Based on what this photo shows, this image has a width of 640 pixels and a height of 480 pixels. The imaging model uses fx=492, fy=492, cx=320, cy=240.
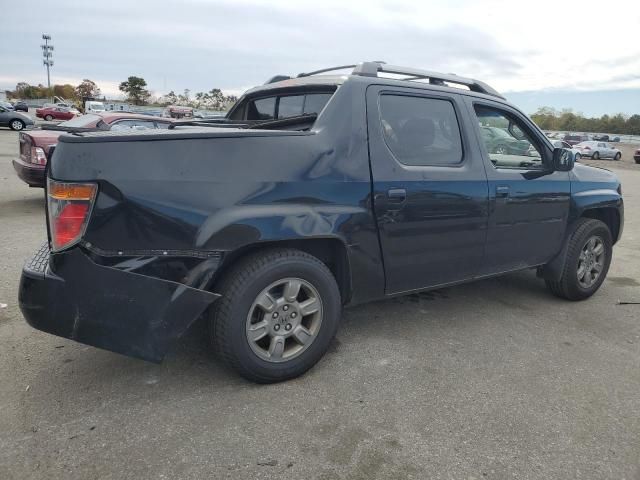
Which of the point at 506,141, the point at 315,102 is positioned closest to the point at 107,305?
the point at 315,102

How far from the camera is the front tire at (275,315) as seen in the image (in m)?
2.63

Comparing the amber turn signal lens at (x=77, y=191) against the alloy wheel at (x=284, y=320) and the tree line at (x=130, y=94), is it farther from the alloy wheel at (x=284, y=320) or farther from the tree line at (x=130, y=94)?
the tree line at (x=130, y=94)

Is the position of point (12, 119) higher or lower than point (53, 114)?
lower

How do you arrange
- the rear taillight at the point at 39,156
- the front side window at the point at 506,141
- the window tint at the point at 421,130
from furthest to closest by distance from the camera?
1. the rear taillight at the point at 39,156
2. the front side window at the point at 506,141
3. the window tint at the point at 421,130

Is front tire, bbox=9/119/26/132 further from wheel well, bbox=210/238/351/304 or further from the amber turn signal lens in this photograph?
wheel well, bbox=210/238/351/304

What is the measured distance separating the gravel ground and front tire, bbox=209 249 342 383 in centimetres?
16

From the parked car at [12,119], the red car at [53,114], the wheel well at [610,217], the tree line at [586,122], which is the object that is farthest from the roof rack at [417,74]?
the tree line at [586,122]

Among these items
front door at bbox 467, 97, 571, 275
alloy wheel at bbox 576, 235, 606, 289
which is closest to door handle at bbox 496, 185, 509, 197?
front door at bbox 467, 97, 571, 275

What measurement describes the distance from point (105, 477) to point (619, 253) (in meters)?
6.63

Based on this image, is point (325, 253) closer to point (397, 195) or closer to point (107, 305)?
point (397, 195)

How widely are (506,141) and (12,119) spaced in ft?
97.1

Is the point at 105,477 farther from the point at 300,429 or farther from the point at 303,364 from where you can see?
the point at 303,364

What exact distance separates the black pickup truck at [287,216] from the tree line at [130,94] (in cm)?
9054

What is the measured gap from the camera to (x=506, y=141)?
4.00 metres
